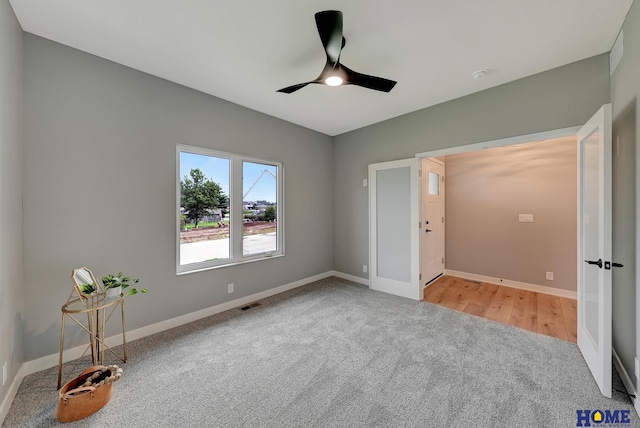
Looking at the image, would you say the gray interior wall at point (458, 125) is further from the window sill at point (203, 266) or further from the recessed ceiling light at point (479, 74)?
the window sill at point (203, 266)

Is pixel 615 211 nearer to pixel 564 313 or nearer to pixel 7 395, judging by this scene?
pixel 564 313

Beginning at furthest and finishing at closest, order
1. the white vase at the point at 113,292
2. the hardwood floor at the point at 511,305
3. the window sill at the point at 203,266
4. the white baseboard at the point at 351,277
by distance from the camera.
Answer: the white baseboard at the point at 351,277 < the window sill at the point at 203,266 < the hardwood floor at the point at 511,305 < the white vase at the point at 113,292

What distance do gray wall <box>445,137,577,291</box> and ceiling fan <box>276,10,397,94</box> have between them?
10.7 feet

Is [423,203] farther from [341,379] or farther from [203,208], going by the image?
[203,208]

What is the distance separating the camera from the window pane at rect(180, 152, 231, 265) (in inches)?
114

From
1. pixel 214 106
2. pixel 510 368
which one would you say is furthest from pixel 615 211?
pixel 214 106

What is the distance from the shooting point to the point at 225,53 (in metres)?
2.24

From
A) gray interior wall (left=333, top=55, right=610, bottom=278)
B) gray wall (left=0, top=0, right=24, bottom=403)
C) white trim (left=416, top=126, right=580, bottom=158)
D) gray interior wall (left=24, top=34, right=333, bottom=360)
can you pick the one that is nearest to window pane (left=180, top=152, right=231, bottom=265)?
gray interior wall (left=24, top=34, right=333, bottom=360)

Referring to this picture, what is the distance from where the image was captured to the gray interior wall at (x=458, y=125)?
235cm

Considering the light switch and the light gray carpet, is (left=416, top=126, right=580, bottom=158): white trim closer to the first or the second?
the light switch

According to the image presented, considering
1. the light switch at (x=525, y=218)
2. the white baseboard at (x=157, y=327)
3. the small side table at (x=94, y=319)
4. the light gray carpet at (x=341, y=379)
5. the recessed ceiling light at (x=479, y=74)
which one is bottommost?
the light gray carpet at (x=341, y=379)

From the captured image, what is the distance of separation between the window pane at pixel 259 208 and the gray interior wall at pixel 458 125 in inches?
53.3

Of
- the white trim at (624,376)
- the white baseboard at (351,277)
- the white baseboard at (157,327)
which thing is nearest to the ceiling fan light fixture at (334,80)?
the white baseboard at (157,327)

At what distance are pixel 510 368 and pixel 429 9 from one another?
286 cm
